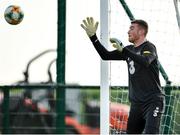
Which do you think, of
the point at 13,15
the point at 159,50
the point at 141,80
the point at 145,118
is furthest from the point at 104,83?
the point at 13,15

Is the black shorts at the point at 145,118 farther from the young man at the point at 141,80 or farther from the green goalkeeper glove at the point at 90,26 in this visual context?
the green goalkeeper glove at the point at 90,26

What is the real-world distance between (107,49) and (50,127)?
2.69 m

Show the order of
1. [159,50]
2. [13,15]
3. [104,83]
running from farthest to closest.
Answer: [159,50] → [13,15] → [104,83]

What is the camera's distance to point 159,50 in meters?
10.5

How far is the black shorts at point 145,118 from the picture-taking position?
823cm

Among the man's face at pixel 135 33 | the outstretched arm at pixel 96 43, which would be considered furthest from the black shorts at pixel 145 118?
the man's face at pixel 135 33

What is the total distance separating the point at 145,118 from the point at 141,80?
39cm

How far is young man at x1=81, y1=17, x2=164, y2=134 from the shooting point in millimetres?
8219

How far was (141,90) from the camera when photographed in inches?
329

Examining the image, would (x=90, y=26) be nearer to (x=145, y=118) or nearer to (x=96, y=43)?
(x=96, y=43)

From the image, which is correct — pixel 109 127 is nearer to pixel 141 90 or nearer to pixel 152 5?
pixel 141 90

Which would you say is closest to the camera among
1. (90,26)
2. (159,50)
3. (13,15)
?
(90,26)

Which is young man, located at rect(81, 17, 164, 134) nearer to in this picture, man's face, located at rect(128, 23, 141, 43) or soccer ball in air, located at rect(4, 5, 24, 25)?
man's face, located at rect(128, 23, 141, 43)

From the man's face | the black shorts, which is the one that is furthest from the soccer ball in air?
the black shorts
